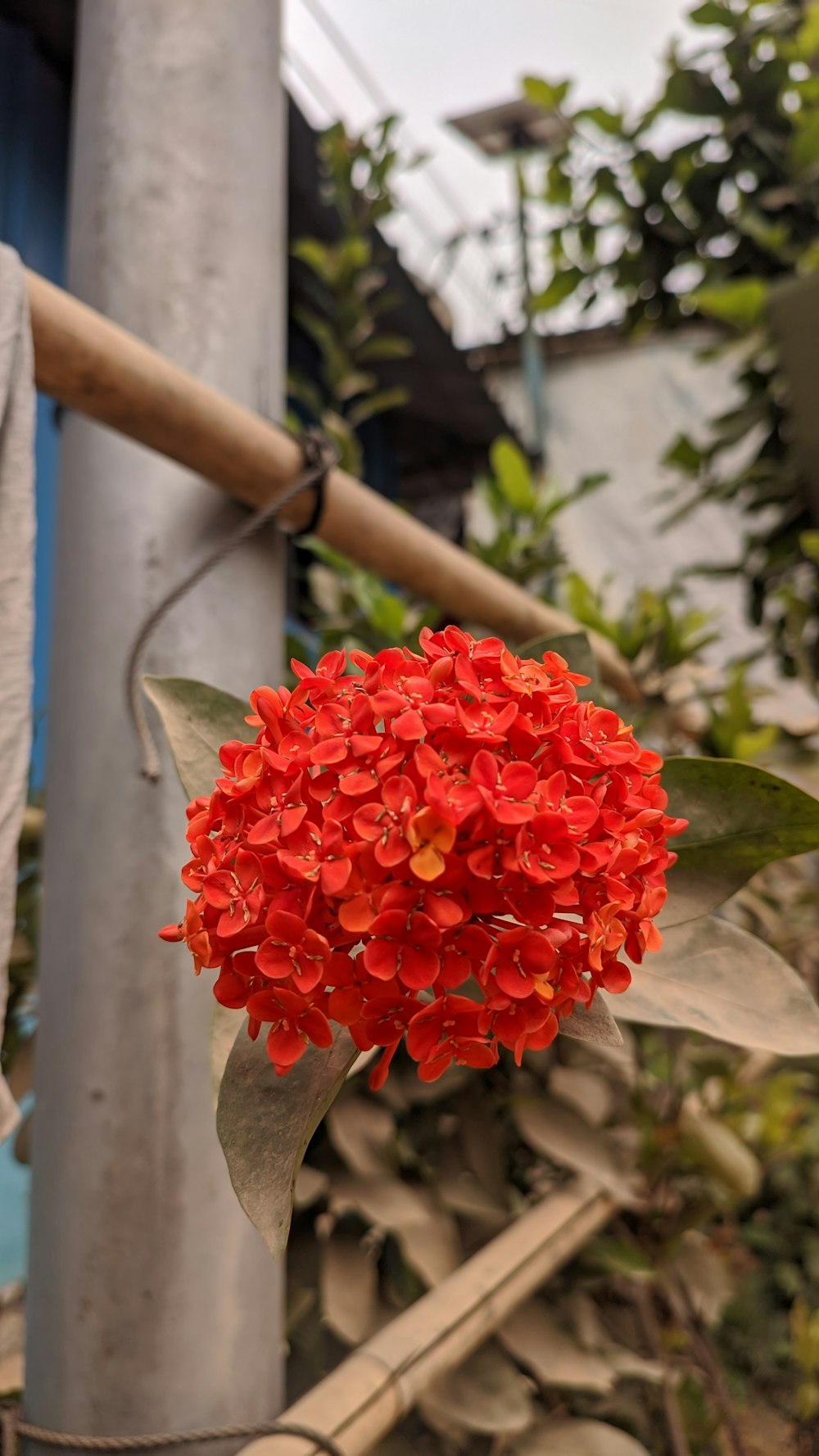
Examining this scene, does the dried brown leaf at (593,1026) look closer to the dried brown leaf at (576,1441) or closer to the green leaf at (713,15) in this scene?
the dried brown leaf at (576,1441)

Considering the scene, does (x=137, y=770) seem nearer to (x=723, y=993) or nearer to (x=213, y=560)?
A: (x=213, y=560)

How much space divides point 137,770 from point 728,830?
44 centimetres

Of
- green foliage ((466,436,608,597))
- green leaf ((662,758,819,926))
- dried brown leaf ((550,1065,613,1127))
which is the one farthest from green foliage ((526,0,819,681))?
green leaf ((662,758,819,926))

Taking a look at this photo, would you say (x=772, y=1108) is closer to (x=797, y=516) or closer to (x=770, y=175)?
(x=797, y=516)

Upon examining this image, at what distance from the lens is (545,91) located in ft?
5.74

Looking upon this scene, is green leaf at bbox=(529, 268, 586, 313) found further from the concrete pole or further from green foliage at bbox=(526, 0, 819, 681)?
the concrete pole

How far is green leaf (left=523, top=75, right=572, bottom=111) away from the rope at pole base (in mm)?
2028

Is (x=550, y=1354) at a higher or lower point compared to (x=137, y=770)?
lower

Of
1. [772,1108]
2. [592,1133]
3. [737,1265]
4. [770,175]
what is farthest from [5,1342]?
[770,175]

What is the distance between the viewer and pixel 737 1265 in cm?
199

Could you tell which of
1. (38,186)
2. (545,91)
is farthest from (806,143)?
(38,186)

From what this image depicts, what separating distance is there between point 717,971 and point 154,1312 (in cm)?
46

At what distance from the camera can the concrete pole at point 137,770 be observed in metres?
0.63

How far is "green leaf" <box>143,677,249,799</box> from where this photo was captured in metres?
0.43
